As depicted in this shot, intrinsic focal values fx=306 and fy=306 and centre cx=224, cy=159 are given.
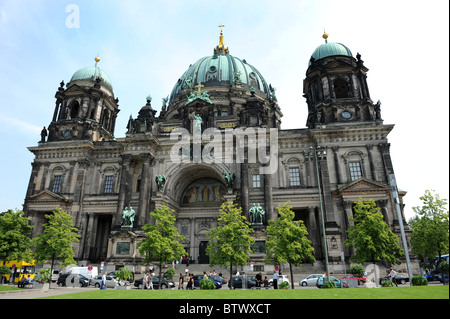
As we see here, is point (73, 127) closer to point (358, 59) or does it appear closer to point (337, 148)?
point (337, 148)

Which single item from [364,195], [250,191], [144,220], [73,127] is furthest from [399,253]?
[73,127]

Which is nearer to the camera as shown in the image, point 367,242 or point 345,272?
point 367,242

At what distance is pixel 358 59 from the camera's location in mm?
44625

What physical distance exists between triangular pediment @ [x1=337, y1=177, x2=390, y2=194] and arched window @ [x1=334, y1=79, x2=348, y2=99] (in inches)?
627

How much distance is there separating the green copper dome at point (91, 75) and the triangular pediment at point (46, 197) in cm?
1995

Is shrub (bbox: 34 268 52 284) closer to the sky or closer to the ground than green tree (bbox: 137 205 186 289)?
closer to the ground

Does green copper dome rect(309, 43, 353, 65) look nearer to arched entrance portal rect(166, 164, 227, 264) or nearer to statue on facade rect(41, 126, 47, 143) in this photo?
arched entrance portal rect(166, 164, 227, 264)

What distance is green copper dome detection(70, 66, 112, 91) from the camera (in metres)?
50.9

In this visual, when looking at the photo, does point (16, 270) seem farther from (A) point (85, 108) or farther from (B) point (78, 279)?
(A) point (85, 108)

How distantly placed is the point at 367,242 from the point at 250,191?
1708cm

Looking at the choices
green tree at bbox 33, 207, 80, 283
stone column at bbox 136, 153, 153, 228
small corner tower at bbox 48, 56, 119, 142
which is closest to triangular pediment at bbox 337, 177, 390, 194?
stone column at bbox 136, 153, 153, 228
